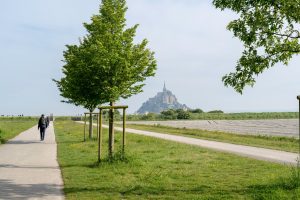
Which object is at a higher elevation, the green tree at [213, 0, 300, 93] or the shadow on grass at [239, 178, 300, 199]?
the green tree at [213, 0, 300, 93]

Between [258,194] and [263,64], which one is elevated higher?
[263,64]

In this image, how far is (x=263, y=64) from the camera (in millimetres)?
10328

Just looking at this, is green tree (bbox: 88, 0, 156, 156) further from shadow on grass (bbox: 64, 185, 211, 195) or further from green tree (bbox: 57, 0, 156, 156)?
shadow on grass (bbox: 64, 185, 211, 195)

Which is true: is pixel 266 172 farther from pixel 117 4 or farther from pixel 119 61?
pixel 117 4

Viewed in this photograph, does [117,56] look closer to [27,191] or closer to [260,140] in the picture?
[27,191]

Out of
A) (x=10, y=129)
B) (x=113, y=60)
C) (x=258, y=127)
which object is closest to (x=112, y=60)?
(x=113, y=60)

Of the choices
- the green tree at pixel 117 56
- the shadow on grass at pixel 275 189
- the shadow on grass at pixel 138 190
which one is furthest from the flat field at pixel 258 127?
the shadow on grass at pixel 138 190

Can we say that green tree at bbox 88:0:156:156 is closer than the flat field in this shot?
Yes

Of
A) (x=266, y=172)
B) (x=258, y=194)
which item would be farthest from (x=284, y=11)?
(x=266, y=172)

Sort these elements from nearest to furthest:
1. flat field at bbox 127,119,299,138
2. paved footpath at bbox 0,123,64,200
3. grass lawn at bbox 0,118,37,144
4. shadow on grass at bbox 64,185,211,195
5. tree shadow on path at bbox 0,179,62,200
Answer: tree shadow on path at bbox 0,179,62,200, paved footpath at bbox 0,123,64,200, shadow on grass at bbox 64,185,211,195, grass lawn at bbox 0,118,37,144, flat field at bbox 127,119,299,138

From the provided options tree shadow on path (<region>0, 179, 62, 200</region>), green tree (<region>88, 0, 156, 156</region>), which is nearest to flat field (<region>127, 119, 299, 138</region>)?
green tree (<region>88, 0, 156, 156</region>)

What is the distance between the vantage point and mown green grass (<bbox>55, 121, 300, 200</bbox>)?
10188mm

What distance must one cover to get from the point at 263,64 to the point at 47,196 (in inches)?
259

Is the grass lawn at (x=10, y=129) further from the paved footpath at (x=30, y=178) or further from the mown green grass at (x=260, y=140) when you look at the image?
the mown green grass at (x=260, y=140)
